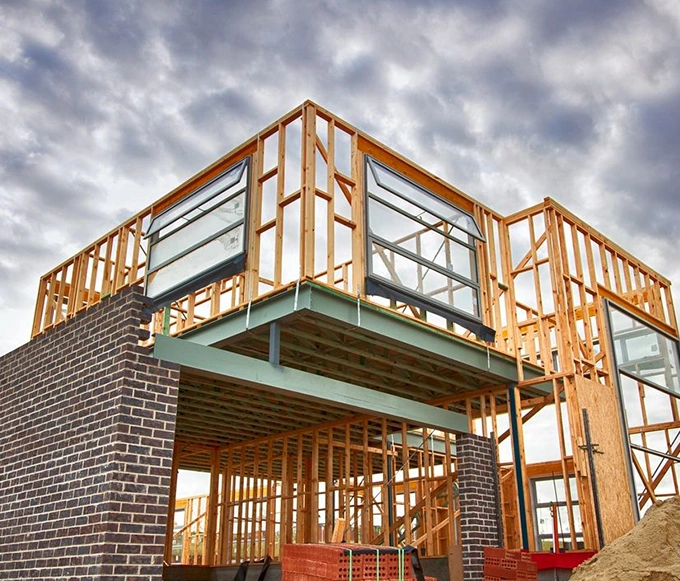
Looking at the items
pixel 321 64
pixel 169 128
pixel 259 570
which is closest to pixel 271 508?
pixel 259 570

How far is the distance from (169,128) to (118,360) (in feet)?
27.7

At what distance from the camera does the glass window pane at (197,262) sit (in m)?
12.0

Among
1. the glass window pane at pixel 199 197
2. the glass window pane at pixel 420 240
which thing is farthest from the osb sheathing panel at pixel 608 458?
the glass window pane at pixel 199 197

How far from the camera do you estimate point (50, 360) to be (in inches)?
374

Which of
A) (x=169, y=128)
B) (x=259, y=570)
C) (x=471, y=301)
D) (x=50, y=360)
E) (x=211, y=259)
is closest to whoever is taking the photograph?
(x=50, y=360)

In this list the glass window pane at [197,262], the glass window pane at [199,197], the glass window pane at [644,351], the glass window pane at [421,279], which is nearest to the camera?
the glass window pane at [421,279]

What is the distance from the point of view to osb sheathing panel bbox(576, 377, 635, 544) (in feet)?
41.2

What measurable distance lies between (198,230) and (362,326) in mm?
4090

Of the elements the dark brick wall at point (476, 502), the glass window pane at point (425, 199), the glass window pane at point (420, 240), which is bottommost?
the dark brick wall at point (476, 502)

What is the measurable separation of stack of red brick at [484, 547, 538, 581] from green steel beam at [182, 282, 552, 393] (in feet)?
10.8

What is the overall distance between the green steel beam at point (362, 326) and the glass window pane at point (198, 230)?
1.86m

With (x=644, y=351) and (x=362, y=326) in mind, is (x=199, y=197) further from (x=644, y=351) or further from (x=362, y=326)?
(x=644, y=351)

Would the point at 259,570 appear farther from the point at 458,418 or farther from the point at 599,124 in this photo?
the point at 599,124

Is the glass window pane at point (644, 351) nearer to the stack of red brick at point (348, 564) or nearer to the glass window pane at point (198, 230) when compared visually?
the glass window pane at point (198, 230)
